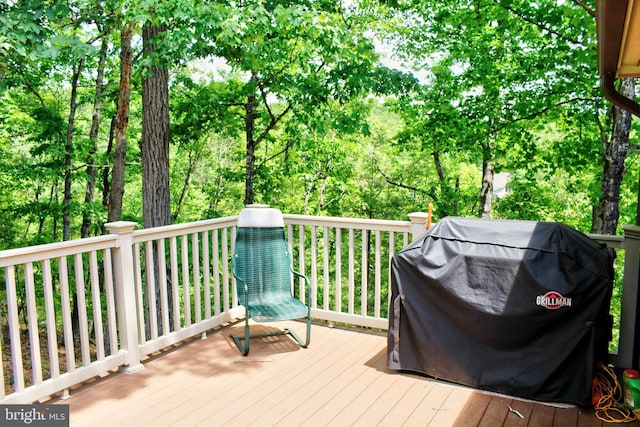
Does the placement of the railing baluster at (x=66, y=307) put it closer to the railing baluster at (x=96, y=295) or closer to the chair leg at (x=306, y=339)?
the railing baluster at (x=96, y=295)

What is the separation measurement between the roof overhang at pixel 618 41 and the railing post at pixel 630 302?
0.87m

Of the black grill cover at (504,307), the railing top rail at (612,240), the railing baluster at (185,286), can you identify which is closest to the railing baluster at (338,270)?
the black grill cover at (504,307)

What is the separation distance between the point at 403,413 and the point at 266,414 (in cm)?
82

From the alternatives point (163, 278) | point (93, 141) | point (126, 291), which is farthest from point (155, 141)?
point (93, 141)

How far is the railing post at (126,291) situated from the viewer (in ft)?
10.8

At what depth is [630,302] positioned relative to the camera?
3.19 meters

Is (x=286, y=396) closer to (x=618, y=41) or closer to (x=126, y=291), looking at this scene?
(x=126, y=291)

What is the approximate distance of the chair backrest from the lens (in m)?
4.09

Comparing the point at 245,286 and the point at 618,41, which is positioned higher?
the point at 618,41

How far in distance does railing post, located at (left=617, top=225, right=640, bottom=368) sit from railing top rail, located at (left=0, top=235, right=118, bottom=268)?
11.3 feet

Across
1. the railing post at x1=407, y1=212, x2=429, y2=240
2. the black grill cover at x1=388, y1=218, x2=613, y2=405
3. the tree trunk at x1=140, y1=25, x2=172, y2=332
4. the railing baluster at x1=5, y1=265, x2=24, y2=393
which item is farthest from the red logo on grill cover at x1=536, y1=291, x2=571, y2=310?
the tree trunk at x1=140, y1=25, x2=172, y2=332

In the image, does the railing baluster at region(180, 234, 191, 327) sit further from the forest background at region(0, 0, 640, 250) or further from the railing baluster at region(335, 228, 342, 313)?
the forest background at region(0, 0, 640, 250)

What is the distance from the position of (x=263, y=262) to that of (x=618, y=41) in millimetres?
2946

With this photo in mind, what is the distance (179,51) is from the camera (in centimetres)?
531
